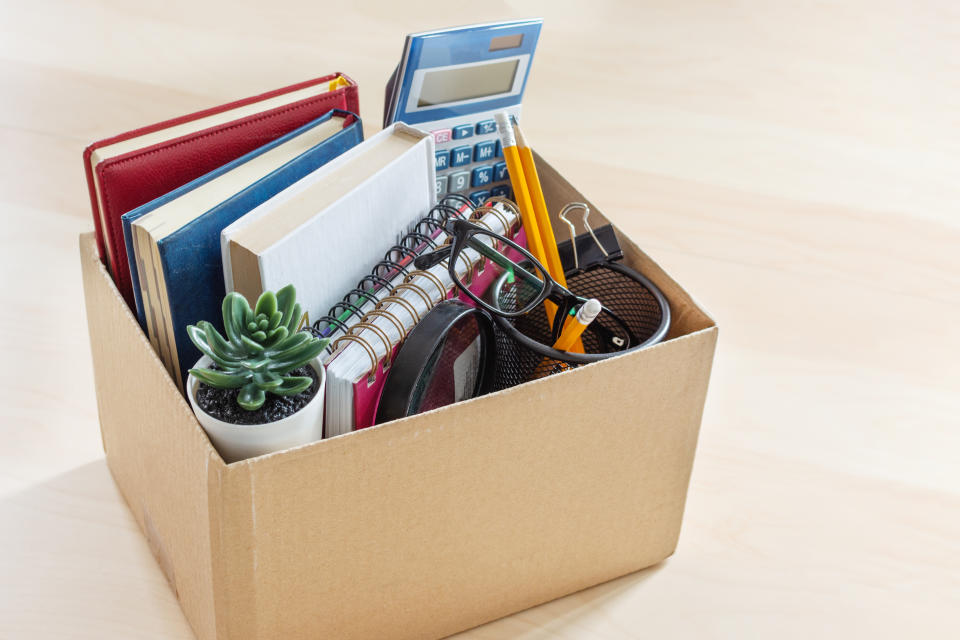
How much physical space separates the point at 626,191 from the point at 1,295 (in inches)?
22.7

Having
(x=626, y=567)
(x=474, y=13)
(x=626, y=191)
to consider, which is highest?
(x=474, y=13)

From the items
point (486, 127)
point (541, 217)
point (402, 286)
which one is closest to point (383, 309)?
point (402, 286)

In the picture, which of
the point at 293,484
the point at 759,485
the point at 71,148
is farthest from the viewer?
the point at 71,148

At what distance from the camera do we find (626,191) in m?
1.00

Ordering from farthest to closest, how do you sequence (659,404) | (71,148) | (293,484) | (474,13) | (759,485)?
(474,13) → (71,148) → (759,485) → (659,404) → (293,484)

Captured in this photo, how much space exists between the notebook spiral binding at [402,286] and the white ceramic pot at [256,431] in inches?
2.0

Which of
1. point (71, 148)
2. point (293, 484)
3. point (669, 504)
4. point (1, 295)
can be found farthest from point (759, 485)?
point (71, 148)

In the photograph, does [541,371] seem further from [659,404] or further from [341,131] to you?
[341,131]

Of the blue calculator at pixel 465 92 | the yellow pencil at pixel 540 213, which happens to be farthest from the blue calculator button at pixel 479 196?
the yellow pencil at pixel 540 213

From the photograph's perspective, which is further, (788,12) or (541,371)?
(788,12)

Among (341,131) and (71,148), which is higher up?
(341,131)

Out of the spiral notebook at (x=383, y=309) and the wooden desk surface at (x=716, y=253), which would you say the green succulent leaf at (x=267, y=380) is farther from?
the wooden desk surface at (x=716, y=253)

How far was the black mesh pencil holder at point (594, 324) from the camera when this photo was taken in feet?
1.87

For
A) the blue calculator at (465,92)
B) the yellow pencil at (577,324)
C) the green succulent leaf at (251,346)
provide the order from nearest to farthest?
the green succulent leaf at (251,346) → the yellow pencil at (577,324) → the blue calculator at (465,92)
